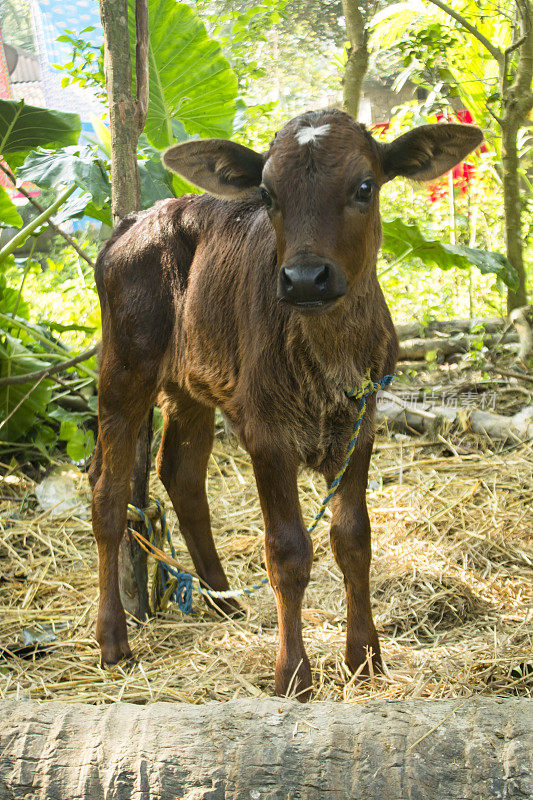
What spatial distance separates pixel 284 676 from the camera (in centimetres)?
301

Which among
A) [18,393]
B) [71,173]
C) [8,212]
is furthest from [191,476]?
[8,212]

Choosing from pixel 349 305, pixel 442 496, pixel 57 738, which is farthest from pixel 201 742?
pixel 442 496

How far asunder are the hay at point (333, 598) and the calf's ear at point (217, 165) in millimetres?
2040

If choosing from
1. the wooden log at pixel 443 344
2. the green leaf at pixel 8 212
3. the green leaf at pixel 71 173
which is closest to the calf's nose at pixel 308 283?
the green leaf at pixel 71 173

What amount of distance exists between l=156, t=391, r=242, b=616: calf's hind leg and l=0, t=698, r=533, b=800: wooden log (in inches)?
74.1

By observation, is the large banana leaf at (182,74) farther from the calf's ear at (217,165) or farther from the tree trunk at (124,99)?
the calf's ear at (217,165)

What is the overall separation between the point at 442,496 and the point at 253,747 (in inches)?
126

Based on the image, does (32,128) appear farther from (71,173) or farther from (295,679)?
(295,679)

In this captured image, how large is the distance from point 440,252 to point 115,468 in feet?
9.67

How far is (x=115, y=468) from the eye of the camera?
3.79 meters

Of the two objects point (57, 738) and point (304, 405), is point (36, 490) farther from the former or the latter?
point (57, 738)

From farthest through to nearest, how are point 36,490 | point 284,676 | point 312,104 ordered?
point 312,104 < point 36,490 < point 284,676

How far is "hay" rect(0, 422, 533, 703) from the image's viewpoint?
321 centimetres

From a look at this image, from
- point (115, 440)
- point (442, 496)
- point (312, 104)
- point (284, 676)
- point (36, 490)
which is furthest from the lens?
point (312, 104)
